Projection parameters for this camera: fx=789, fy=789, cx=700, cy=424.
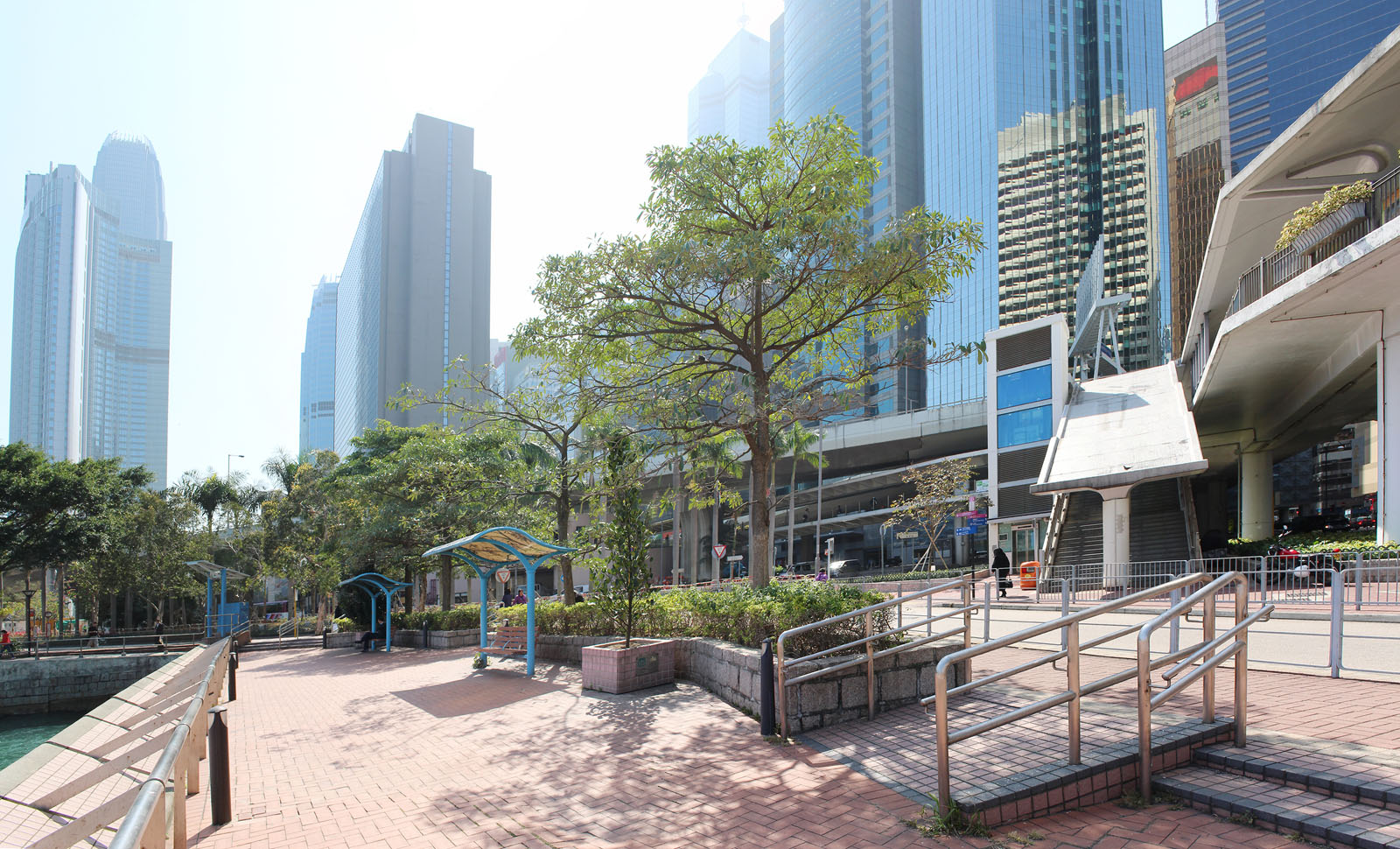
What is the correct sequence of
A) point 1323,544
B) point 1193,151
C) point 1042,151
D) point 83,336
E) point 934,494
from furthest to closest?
point 83,336 → point 1193,151 → point 1042,151 → point 934,494 → point 1323,544

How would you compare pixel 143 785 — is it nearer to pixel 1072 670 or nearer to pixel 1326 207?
pixel 1072 670

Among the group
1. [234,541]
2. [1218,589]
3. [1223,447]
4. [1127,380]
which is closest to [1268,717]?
[1218,589]

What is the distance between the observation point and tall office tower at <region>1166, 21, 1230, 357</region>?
Result: 96688 millimetres

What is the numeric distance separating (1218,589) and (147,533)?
44.6 m

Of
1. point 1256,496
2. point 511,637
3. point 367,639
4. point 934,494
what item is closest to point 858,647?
point 511,637

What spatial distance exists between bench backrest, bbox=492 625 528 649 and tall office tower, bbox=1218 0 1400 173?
115292mm

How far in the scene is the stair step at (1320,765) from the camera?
13.4 feet

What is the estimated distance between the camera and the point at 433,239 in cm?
12031

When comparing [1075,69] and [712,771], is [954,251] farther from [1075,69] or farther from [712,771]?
[1075,69]

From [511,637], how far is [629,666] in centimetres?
673

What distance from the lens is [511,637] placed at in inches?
631

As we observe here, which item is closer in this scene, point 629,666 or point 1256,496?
point 629,666

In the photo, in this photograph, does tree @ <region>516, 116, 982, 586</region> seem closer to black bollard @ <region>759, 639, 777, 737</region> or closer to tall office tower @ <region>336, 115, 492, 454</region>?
black bollard @ <region>759, 639, 777, 737</region>

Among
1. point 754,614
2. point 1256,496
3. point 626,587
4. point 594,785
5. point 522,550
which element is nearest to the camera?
point 594,785
